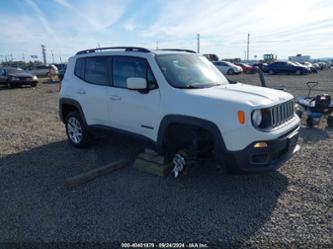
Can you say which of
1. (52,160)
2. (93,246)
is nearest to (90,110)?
(52,160)

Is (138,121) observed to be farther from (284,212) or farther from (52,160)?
(284,212)

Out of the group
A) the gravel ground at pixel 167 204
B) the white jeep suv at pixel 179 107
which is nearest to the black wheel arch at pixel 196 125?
the white jeep suv at pixel 179 107

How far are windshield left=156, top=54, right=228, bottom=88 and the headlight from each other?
1.03m

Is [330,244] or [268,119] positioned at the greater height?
[268,119]

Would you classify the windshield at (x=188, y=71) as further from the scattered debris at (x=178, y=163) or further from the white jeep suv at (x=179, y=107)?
the scattered debris at (x=178, y=163)

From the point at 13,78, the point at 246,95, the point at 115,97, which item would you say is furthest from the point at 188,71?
the point at 13,78

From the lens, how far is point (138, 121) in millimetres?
4406

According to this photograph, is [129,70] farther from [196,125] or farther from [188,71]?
[196,125]

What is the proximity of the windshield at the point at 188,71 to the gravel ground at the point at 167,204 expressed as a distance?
1408mm

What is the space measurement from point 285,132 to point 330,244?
4.71 feet

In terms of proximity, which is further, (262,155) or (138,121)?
(138,121)

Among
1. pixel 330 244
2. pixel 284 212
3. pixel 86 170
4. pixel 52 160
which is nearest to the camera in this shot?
pixel 330 244

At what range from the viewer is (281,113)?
A: 3.84 meters

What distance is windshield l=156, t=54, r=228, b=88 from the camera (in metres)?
4.12
